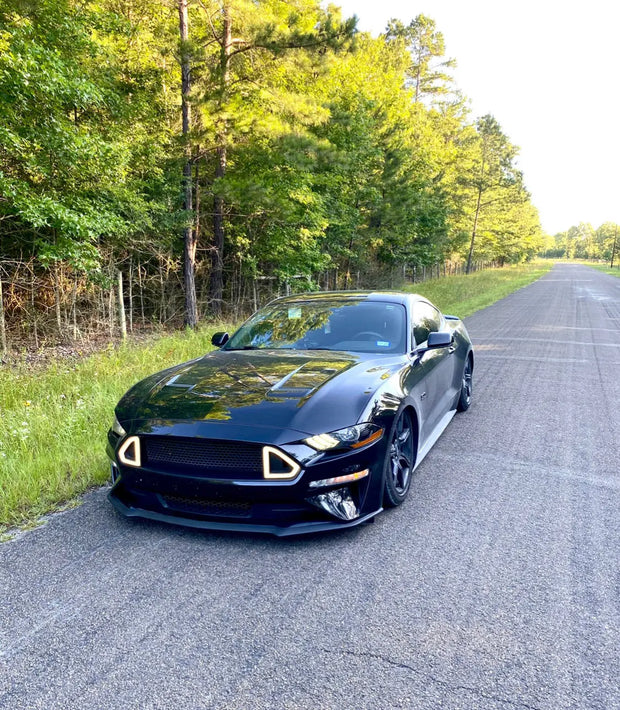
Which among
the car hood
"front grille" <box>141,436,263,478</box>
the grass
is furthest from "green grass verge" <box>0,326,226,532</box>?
"front grille" <box>141,436,263,478</box>

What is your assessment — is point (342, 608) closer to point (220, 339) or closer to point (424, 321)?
point (220, 339)

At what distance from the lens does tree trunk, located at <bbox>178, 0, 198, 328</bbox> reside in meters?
11.8

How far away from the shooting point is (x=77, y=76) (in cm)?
862

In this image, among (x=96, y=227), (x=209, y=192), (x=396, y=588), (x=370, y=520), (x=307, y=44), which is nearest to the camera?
(x=396, y=588)

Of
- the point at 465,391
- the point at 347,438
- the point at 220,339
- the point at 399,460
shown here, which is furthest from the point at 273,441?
the point at 465,391

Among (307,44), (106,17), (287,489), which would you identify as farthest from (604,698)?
(307,44)

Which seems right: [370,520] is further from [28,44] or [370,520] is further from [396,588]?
[28,44]

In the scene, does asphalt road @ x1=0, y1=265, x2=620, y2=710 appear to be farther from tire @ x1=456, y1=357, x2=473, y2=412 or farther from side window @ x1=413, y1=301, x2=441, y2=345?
tire @ x1=456, y1=357, x2=473, y2=412

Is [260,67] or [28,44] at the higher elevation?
[260,67]

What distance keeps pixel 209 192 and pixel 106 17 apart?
15.4 feet

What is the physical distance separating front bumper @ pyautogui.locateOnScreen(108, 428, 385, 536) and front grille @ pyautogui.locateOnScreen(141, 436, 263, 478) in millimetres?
31

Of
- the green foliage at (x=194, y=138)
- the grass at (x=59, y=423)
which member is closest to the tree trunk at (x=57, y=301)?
the green foliage at (x=194, y=138)

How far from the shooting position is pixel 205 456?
9.59ft

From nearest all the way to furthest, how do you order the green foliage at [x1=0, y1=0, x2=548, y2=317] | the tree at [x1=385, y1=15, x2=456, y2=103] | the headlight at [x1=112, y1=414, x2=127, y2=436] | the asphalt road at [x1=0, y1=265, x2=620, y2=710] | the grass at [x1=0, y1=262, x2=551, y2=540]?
the asphalt road at [x1=0, y1=265, x2=620, y2=710], the headlight at [x1=112, y1=414, x2=127, y2=436], the grass at [x1=0, y1=262, x2=551, y2=540], the green foliage at [x1=0, y1=0, x2=548, y2=317], the tree at [x1=385, y1=15, x2=456, y2=103]
